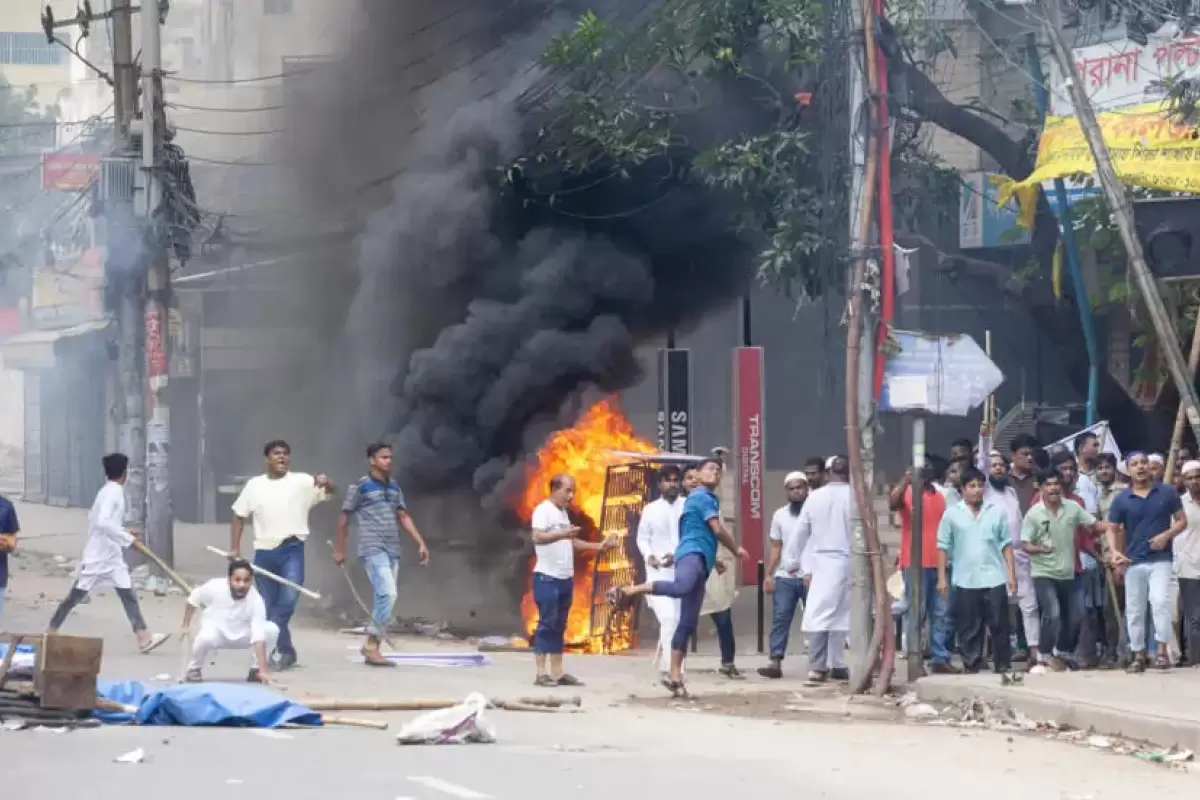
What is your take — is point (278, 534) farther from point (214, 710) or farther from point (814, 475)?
point (814, 475)

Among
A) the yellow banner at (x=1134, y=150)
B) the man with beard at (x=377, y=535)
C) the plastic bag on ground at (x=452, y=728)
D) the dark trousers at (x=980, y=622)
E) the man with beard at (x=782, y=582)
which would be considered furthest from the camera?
the yellow banner at (x=1134, y=150)

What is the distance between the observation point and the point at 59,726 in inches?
364

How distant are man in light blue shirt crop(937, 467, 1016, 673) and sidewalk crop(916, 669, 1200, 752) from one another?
55 cm

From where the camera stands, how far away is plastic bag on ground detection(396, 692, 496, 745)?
9.05m

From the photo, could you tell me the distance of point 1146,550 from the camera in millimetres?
12461

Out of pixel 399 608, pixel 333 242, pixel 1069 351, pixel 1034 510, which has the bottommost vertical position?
pixel 399 608

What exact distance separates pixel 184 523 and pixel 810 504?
19.4 meters

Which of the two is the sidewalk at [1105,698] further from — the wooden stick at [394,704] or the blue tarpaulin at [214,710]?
the blue tarpaulin at [214,710]

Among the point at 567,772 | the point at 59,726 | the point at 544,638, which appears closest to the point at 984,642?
the point at 544,638

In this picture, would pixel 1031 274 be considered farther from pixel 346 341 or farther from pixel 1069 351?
pixel 346 341

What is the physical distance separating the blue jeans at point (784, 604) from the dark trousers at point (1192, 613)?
8.47ft

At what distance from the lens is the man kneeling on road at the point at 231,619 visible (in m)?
11.3

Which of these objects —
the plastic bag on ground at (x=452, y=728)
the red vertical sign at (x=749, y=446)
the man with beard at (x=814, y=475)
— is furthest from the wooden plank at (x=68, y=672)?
the red vertical sign at (x=749, y=446)

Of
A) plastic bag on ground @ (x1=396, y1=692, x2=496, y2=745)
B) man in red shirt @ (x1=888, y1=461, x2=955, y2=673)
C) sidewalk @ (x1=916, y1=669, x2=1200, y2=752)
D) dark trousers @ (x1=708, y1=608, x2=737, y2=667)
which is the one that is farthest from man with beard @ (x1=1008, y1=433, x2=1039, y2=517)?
plastic bag on ground @ (x1=396, y1=692, x2=496, y2=745)
